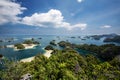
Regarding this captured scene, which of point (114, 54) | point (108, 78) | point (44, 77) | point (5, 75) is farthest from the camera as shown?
point (114, 54)

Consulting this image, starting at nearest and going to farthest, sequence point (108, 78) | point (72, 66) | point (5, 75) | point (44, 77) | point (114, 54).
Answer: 1. point (108, 78)
2. point (44, 77)
3. point (5, 75)
4. point (72, 66)
5. point (114, 54)

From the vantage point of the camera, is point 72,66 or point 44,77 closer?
point 44,77

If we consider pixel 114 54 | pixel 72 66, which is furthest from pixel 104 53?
pixel 72 66

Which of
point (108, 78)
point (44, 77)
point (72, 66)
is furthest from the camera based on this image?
point (72, 66)

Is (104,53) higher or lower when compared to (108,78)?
lower

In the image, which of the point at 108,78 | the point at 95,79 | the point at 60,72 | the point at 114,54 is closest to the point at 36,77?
the point at 60,72

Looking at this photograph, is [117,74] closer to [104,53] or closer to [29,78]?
[29,78]

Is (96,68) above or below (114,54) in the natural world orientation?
above

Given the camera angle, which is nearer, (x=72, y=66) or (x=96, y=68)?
(x=96, y=68)

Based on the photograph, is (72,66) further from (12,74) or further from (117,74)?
(12,74)
